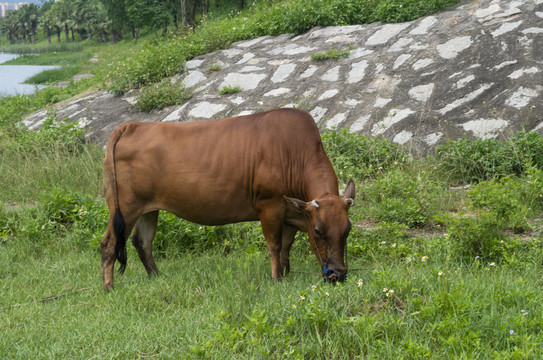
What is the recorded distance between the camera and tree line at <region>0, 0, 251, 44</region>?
3428cm

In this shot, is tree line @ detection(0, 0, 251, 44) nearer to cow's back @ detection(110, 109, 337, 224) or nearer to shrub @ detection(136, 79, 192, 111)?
shrub @ detection(136, 79, 192, 111)

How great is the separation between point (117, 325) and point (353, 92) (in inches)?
258

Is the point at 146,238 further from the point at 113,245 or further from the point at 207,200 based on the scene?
the point at 207,200

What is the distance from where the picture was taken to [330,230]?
446cm

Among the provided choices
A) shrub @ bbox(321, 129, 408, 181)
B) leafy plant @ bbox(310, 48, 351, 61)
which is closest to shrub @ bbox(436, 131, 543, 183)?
shrub @ bbox(321, 129, 408, 181)

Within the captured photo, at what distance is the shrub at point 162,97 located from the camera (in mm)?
10641

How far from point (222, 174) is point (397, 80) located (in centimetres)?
525

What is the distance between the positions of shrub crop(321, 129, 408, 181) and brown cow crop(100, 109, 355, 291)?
8.24ft

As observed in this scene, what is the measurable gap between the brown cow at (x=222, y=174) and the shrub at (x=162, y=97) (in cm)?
516

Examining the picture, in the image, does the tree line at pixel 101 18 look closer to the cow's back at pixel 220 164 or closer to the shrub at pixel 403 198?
the shrub at pixel 403 198

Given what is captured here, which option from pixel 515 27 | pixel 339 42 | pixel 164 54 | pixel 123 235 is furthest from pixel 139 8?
pixel 123 235

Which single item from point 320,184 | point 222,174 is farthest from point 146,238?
point 320,184

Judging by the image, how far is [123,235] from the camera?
536cm

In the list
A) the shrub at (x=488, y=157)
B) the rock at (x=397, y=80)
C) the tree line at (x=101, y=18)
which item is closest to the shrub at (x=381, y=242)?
the shrub at (x=488, y=157)
